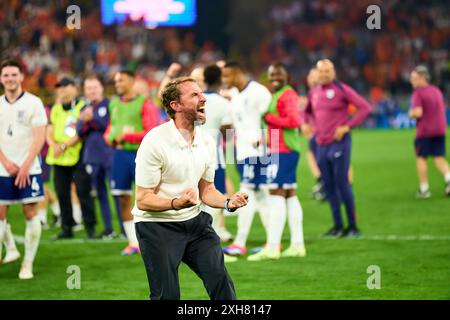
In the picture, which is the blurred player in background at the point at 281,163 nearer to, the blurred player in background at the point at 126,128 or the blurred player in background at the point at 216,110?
the blurred player in background at the point at 216,110

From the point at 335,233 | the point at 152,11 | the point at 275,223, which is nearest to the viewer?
the point at 275,223

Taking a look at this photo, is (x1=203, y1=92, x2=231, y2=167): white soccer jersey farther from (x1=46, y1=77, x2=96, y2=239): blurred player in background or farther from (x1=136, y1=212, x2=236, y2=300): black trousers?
(x1=136, y1=212, x2=236, y2=300): black trousers

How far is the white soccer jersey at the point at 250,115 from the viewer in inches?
428

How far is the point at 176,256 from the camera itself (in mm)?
6449

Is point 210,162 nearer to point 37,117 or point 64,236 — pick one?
point 37,117

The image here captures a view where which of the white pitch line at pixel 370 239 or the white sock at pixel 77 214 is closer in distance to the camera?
the white pitch line at pixel 370 239

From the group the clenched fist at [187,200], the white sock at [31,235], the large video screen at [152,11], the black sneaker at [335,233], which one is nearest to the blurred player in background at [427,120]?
the black sneaker at [335,233]

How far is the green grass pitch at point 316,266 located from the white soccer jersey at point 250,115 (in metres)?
1.32

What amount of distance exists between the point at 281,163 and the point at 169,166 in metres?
4.37

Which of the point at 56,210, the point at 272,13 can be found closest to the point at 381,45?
the point at 272,13

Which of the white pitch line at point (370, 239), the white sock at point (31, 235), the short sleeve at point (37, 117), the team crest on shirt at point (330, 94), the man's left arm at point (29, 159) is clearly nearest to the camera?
the man's left arm at point (29, 159)

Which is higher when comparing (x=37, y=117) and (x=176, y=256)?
(x=37, y=117)

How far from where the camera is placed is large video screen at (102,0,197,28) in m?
37.5

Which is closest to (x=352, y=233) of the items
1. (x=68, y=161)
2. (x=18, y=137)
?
(x=68, y=161)
